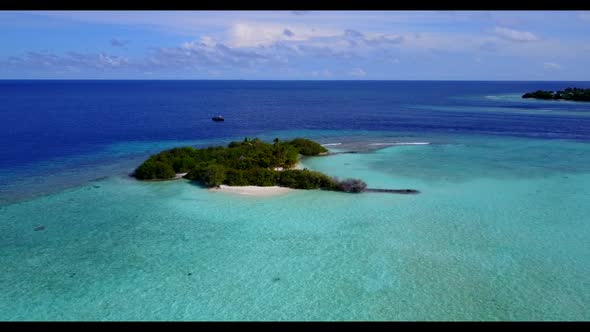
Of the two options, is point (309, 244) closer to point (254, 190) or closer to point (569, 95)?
point (254, 190)

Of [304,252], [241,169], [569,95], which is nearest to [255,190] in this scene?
[241,169]

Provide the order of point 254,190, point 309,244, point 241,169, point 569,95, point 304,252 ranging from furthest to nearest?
point 569,95, point 241,169, point 254,190, point 309,244, point 304,252

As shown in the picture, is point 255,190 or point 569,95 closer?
point 255,190

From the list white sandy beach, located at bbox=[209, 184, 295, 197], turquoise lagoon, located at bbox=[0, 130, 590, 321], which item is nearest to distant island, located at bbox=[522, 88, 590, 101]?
turquoise lagoon, located at bbox=[0, 130, 590, 321]

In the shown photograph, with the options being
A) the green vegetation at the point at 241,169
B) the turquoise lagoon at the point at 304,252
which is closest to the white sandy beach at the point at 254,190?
the green vegetation at the point at 241,169

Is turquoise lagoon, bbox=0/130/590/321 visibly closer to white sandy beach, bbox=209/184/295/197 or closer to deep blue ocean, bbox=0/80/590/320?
deep blue ocean, bbox=0/80/590/320

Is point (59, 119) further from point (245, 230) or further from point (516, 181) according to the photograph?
point (516, 181)

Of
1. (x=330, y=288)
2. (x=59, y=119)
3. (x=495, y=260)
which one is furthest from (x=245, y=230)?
(x=59, y=119)
